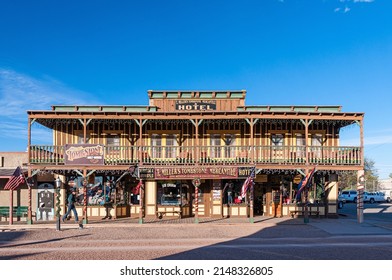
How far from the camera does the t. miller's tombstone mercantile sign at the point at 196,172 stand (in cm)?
2056

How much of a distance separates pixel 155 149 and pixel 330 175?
10771 mm

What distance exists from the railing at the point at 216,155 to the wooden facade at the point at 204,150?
0.06 meters

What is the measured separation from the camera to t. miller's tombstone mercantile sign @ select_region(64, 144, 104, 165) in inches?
817

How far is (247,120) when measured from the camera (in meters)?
21.1

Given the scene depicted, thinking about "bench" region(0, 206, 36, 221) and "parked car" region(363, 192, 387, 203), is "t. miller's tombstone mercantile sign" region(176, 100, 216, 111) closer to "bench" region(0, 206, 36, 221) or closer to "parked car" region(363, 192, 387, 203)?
"bench" region(0, 206, 36, 221)

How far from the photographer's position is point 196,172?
20656mm

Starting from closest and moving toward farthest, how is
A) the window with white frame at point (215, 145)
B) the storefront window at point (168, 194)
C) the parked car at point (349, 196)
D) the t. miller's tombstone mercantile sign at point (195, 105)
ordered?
the window with white frame at point (215, 145), the storefront window at point (168, 194), the t. miller's tombstone mercantile sign at point (195, 105), the parked car at point (349, 196)

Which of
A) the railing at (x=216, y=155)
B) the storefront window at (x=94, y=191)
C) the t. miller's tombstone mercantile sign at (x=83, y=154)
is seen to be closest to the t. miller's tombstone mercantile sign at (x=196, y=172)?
the railing at (x=216, y=155)

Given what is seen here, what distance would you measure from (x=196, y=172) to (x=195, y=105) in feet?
17.1

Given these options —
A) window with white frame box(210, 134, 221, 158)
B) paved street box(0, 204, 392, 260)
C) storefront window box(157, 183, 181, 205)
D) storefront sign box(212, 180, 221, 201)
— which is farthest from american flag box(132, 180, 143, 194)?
window with white frame box(210, 134, 221, 158)

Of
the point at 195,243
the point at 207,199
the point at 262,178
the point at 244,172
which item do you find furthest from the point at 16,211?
the point at 262,178

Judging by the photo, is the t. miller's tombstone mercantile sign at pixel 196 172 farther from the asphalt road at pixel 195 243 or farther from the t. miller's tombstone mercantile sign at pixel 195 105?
the t. miller's tombstone mercantile sign at pixel 195 105

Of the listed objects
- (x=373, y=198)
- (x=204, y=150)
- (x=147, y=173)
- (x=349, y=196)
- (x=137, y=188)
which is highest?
(x=204, y=150)

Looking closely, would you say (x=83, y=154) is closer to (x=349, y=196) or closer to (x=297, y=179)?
(x=297, y=179)
